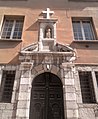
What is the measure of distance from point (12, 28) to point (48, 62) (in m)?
3.65

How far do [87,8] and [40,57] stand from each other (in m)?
5.23

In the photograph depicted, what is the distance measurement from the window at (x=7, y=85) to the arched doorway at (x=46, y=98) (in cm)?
104

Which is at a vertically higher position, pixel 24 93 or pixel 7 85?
pixel 7 85

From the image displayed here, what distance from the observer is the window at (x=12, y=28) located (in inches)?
404

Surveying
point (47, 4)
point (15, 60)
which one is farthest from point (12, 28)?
point (47, 4)

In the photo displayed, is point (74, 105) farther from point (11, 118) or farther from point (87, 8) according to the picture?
point (87, 8)

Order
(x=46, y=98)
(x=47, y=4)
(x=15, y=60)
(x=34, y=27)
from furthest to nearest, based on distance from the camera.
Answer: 1. (x=47, y=4)
2. (x=34, y=27)
3. (x=15, y=60)
4. (x=46, y=98)

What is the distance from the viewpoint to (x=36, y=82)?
8234mm

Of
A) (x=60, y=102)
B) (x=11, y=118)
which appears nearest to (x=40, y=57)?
(x=60, y=102)

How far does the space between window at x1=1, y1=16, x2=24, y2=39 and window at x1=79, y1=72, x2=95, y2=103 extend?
425cm

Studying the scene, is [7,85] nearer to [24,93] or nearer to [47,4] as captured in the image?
[24,93]

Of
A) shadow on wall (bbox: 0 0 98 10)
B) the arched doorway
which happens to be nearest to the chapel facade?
the arched doorway

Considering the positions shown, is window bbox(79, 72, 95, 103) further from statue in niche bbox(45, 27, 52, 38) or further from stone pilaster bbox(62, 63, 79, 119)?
statue in niche bbox(45, 27, 52, 38)

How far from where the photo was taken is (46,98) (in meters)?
7.71
